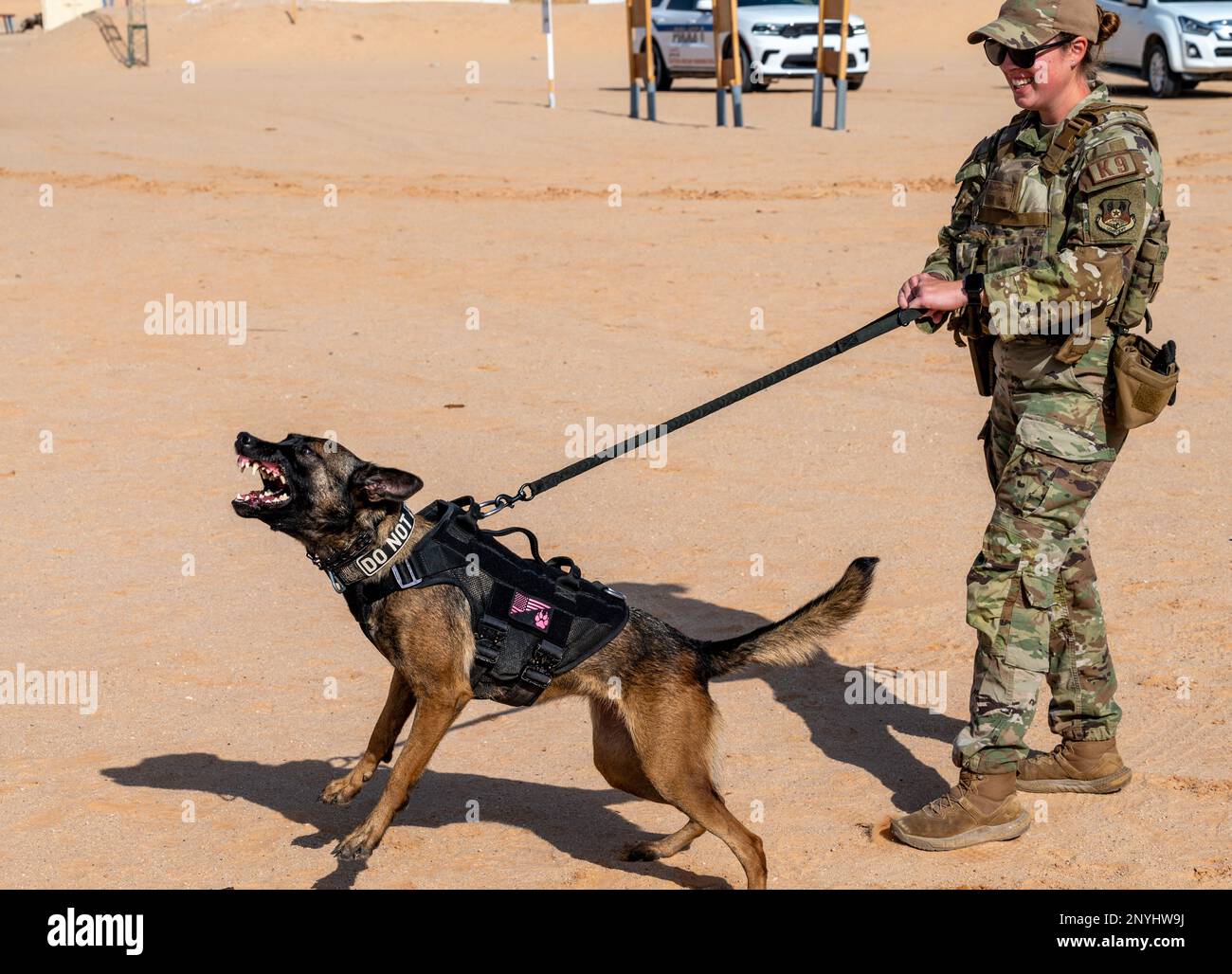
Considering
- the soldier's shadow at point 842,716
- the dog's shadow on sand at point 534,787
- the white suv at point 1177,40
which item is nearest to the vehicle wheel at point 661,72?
the white suv at point 1177,40

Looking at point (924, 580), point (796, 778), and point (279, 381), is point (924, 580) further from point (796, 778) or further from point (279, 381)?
point (279, 381)

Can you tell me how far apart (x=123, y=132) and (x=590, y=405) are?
41.0ft

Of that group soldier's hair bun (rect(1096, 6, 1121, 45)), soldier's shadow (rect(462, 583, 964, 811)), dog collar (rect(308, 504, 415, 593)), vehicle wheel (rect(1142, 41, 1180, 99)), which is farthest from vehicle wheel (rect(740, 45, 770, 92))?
dog collar (rect(308, 504, 415, 593))

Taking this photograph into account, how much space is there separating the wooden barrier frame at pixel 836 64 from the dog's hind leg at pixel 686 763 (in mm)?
17421

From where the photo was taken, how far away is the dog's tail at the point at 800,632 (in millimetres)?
4547

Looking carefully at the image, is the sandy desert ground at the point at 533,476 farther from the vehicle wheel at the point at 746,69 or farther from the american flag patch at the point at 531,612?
the vehicle wheel at the point at 746,69

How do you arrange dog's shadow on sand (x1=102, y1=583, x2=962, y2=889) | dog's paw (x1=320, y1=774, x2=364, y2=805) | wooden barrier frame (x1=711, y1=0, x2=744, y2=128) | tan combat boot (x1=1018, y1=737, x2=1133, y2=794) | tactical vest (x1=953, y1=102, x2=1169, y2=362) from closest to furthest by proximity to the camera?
tactical vest (x1=953, y1=102, x2=1169, y2=362) → dog's paw (x1=320, y1=774, x2=364, y2=805) → dog's shadow on sand (x1=102, y1=583, x2=962, y2=889) → tan combat boot (x1=1018, y1=737, x2=1133, y2=794) → wooden barrier frame (x1=711, y1=0, x2=744, y2=128)

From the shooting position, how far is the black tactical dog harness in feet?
14.2

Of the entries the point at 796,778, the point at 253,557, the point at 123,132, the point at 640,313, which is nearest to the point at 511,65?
the point at 123,132

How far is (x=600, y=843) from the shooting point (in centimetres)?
493

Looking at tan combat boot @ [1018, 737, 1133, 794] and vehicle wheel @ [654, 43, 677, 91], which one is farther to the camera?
vehicle wheel @ [654, 43, 677, 91]

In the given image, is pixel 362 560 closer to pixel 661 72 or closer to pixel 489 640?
pixel 489 640

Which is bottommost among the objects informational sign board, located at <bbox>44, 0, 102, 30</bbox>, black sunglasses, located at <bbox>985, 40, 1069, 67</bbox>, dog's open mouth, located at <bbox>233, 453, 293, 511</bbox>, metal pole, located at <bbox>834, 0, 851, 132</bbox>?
dog's open mouth, located at <bbox>233, 453, 293, 511</bbox>

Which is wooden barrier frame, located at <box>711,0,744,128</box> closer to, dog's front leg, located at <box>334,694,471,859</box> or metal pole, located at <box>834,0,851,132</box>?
metal pole, located at <box>834,0,851,132</box>
